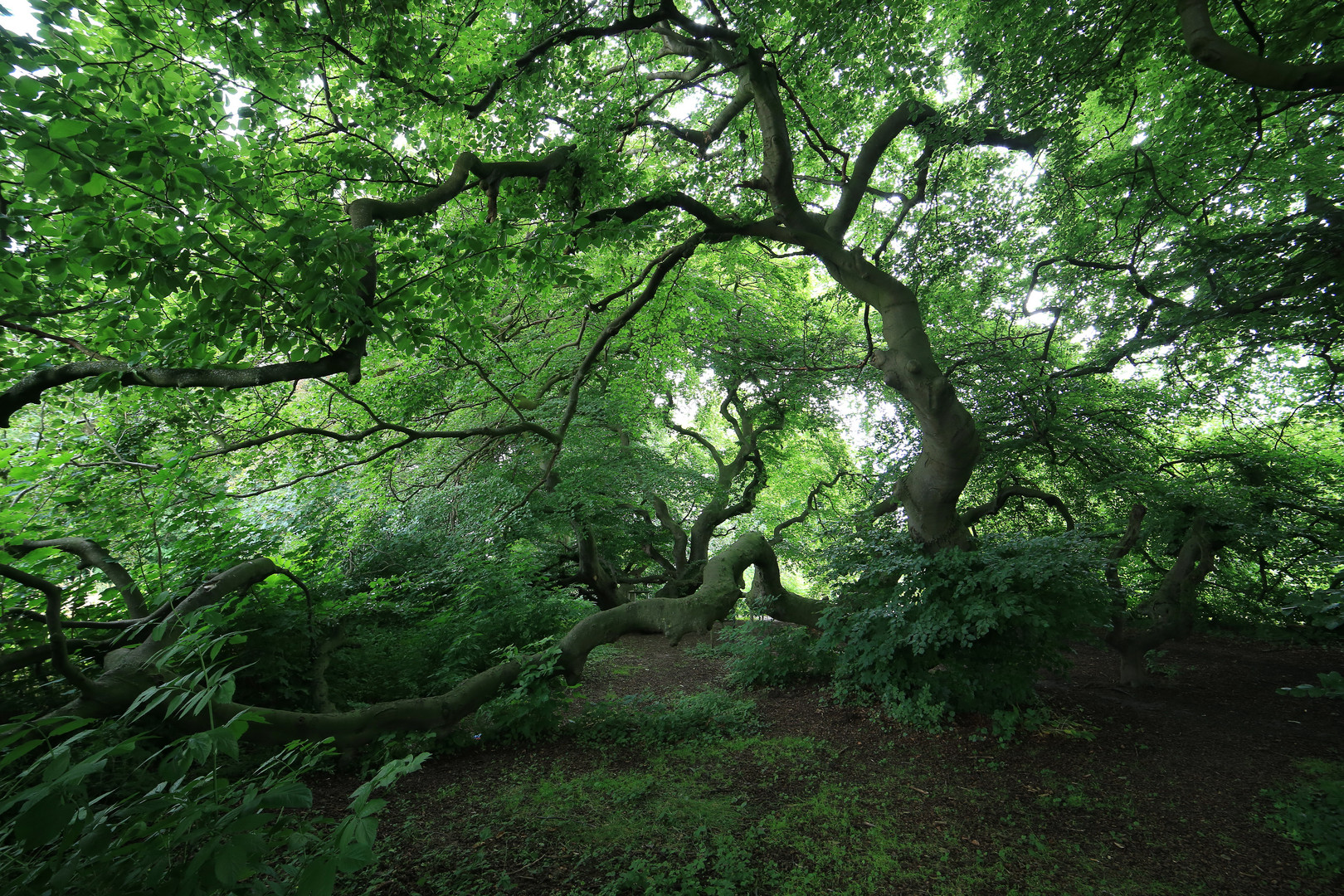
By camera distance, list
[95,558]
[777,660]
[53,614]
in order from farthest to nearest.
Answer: [777,660]
[95,558]
[53,614]

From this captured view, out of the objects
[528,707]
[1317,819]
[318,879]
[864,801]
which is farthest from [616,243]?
[1317,819]

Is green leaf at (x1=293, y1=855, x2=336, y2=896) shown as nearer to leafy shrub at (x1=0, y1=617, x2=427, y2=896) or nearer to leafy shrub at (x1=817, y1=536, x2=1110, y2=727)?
leafy shrub at (x1=0, y1=617, x2=427, y2=896)

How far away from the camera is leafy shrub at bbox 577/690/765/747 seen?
5426 millimetres

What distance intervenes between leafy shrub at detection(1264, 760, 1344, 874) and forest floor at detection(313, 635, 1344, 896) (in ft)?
0.29

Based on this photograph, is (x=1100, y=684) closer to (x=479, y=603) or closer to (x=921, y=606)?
(x=921, y=606)

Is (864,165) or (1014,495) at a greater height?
(864,165)

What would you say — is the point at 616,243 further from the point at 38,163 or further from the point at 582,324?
the point at 38,163

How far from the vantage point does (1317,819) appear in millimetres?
3479

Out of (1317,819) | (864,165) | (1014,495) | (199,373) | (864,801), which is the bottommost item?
(864,801)

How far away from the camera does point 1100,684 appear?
21.2 ft

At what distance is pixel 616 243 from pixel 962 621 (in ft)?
16.8

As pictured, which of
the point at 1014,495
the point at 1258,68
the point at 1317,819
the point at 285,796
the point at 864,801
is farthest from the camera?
the point at 1014,495

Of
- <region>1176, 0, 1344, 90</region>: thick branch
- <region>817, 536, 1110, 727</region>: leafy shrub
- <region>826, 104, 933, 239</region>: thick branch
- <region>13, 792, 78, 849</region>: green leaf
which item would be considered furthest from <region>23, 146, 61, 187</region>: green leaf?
<region>826, 104, 933, 239</region>: thick branch

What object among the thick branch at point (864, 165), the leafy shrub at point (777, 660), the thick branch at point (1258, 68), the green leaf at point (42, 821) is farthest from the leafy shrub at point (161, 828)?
the thick branch at point (864, 165)
